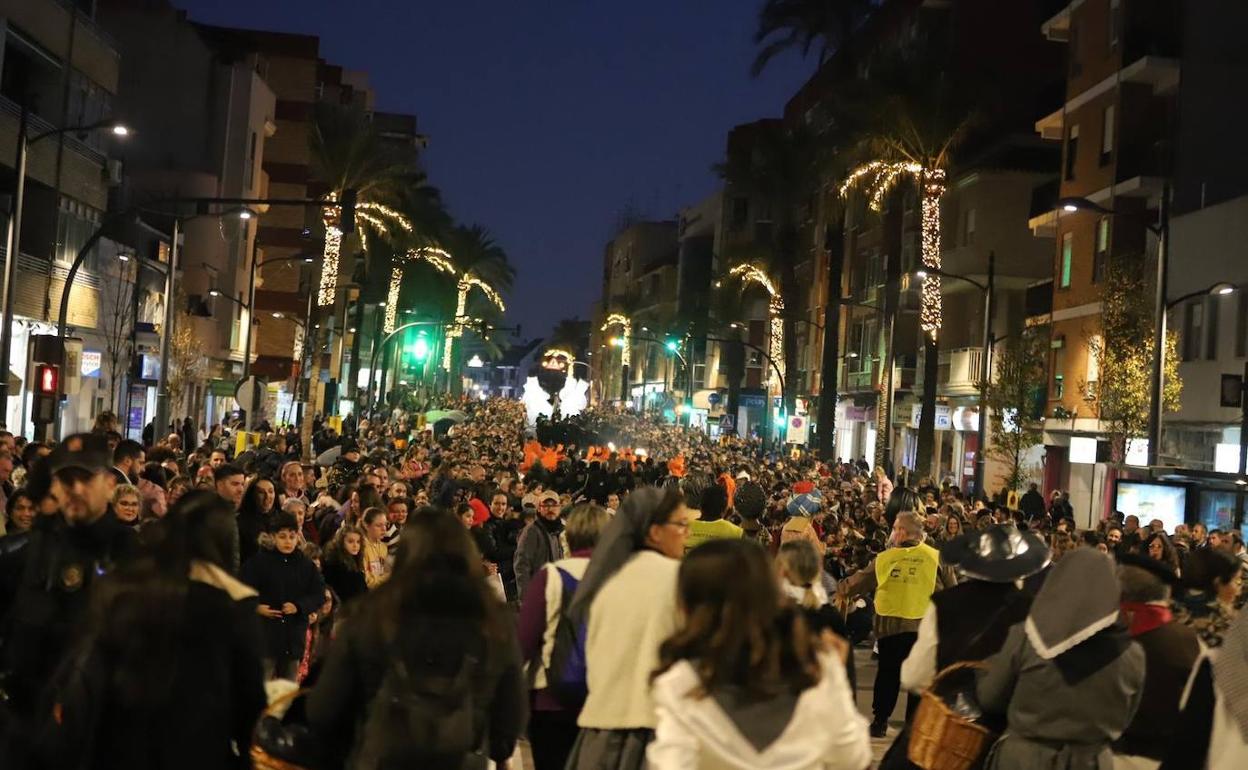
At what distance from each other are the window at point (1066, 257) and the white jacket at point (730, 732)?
136 ft

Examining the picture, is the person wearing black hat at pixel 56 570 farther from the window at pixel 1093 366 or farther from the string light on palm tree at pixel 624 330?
the string light on palm tree at pixel 624 330

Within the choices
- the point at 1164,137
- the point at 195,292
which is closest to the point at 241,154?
the point at 195,292

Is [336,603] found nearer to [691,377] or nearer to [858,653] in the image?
[858,653]

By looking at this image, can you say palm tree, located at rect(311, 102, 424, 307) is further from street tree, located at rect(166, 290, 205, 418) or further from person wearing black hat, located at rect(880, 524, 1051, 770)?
person wearing black hat, located at rect(880, 524, 1051, 770)

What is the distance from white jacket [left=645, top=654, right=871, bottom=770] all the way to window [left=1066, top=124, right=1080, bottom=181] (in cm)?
4160

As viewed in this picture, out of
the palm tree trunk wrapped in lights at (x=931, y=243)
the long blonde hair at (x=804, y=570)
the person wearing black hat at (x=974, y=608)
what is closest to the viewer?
the person wearing black hat at (x=974, y=608)

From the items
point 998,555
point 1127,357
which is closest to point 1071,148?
point 1127,357

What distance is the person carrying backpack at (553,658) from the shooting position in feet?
22.2

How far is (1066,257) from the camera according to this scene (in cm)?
4559

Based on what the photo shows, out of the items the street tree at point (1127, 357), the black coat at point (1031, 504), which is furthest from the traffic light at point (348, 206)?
the street tree at point (1127, 357)

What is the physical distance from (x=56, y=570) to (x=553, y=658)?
1.95 meters

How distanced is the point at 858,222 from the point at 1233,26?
29.4 m

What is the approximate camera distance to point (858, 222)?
6894 cm

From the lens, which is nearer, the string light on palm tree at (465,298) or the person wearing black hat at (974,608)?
the person wearing black hat at (974,608)
